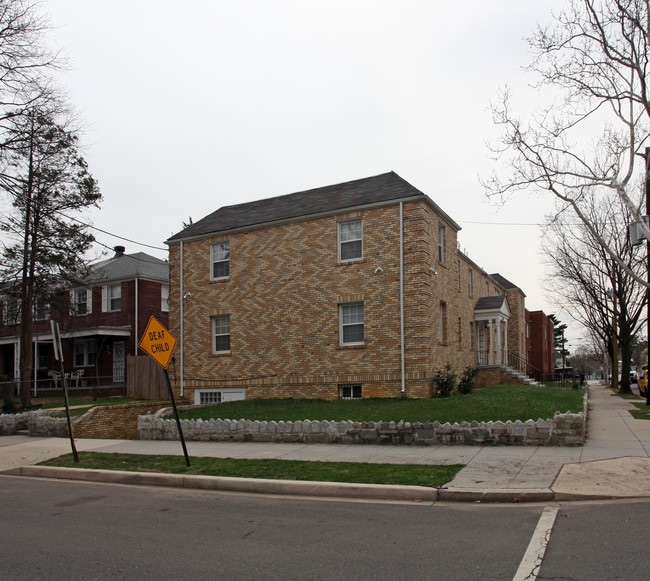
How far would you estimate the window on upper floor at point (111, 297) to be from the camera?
33344 mm

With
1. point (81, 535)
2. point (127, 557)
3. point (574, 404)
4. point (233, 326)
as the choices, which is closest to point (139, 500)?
point (81, 535)

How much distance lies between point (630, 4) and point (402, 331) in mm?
10399

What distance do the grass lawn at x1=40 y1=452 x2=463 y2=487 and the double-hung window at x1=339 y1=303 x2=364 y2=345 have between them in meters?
9.43

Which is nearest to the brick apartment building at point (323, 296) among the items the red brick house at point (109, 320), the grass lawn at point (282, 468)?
the red brick house at point (109, 320)

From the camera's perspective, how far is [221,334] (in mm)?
23453

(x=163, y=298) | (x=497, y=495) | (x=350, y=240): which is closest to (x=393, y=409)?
(x=350, y=240)

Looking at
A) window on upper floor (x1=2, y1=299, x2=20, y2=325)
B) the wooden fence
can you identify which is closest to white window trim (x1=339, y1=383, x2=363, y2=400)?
the wooden fence

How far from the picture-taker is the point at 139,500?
29.8 ft

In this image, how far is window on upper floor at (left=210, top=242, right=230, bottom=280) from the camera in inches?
931

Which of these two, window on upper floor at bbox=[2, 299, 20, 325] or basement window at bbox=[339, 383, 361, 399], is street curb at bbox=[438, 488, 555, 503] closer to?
basement window at bbox=[339, 383, 361, 399]

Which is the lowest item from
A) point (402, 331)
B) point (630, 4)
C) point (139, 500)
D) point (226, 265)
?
point (139, 500)

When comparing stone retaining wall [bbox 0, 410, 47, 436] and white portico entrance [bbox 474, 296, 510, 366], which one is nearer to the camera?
stone retaining wall [bbox 0, 410, 47, 436]

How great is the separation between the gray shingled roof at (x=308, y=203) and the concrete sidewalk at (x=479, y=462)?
965 centimetres

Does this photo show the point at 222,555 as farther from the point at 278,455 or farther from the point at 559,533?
the point at 278,455
